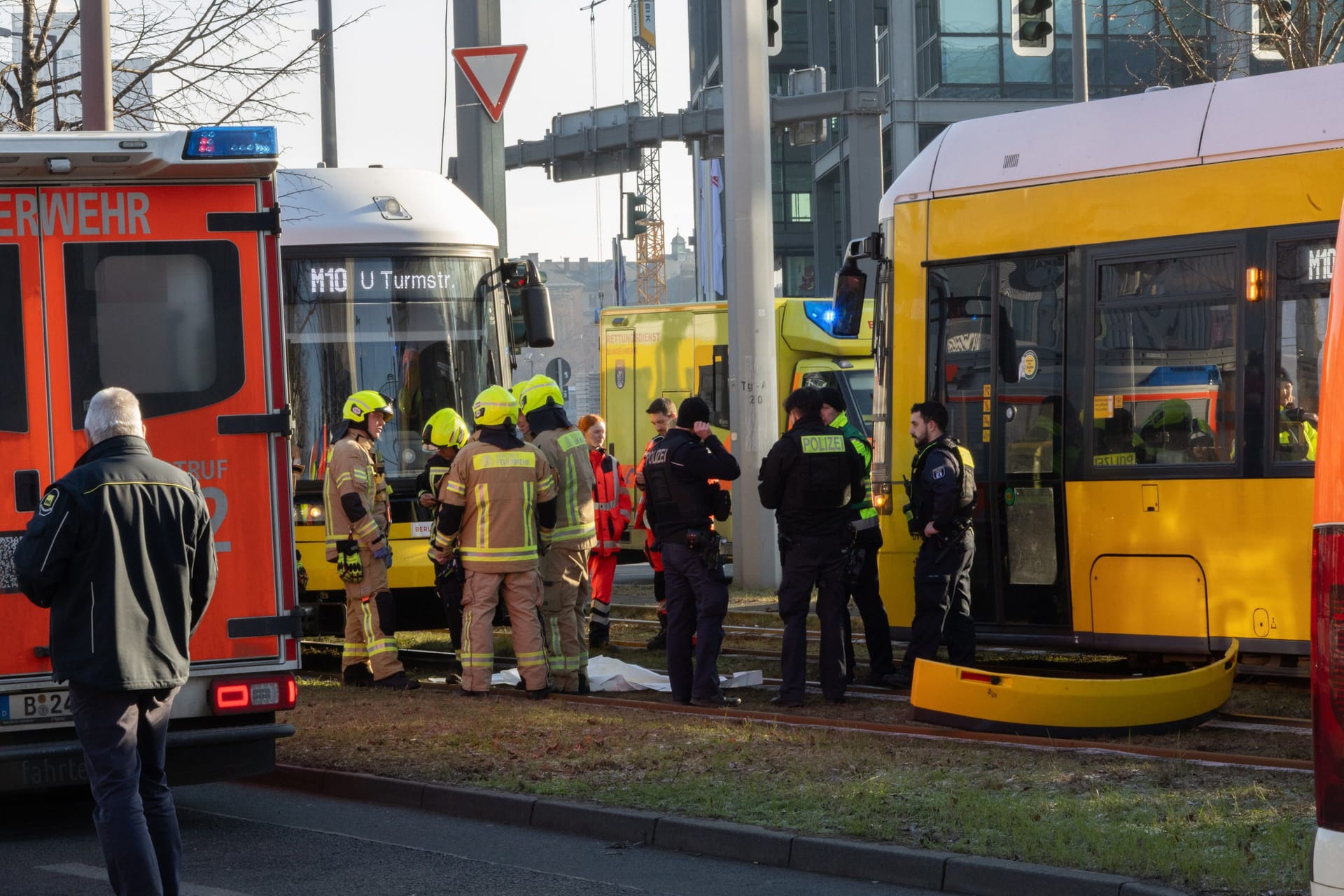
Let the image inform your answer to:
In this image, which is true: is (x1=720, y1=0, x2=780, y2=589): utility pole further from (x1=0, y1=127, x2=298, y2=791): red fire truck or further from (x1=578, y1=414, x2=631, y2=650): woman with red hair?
(x1=0, y1=127, x2=298, y2=791): red fire truck

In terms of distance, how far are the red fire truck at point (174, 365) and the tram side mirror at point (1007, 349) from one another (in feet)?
15.7

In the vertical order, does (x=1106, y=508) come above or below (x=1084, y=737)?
above

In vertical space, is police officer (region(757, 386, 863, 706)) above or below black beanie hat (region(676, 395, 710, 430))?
below

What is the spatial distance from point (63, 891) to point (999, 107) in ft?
110

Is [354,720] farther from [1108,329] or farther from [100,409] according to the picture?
[1108,329]

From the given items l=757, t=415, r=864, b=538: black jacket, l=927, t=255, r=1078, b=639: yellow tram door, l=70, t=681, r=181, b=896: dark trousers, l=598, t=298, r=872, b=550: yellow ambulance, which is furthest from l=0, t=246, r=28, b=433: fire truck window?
→ l=598, t=298, r=872, b=550: yellow ambulance

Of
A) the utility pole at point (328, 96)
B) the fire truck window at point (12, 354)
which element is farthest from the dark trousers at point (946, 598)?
the utility pole at point (328, 96)

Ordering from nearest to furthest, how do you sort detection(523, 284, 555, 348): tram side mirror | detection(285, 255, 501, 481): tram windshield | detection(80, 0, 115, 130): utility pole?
detection(80, 0, 115, 130): utility pole → detection(285, 255, 501, 481): tram windshield → detection(523, 284, 555, 348): tram side mirror

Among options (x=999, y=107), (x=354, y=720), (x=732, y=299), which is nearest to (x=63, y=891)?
(x=354, y=720)

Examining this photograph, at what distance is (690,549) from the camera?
10.2m

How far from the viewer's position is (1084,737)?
346 inches

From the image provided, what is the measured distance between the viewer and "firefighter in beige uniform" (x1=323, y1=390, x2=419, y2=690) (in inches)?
432

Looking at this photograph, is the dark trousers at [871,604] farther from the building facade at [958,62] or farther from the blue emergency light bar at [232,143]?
the building facade at [958,62]

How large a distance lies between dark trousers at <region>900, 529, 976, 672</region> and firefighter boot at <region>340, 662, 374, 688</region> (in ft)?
11.9
